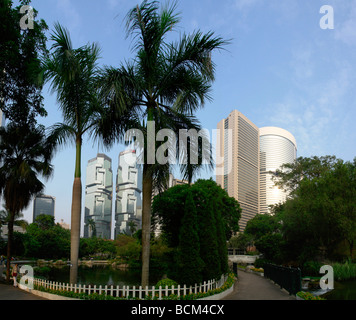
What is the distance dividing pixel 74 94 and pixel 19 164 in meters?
8.35

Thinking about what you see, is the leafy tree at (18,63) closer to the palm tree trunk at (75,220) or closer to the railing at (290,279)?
the palm tree trunk at (75,220)

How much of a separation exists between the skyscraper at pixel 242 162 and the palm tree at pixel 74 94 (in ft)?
456

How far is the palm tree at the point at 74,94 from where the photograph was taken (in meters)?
12.2

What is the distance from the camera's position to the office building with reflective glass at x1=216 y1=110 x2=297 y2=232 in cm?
16100

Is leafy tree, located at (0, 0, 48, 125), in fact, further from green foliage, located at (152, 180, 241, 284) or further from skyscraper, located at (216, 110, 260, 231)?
skyscraper, located at (216, 110, 260, 231)

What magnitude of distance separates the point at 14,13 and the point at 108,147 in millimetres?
7698

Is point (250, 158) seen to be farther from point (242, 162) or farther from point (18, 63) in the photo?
point (18, 63)

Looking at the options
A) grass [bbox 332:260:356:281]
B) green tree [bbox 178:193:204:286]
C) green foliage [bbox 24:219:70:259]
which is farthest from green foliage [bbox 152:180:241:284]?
green foliage [bbox 24:219:70:259]

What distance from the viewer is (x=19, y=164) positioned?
19.1 meters

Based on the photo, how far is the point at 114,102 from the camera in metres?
12.1

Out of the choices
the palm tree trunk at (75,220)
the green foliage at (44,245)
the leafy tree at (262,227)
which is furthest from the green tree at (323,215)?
the green foliage at (44,245)

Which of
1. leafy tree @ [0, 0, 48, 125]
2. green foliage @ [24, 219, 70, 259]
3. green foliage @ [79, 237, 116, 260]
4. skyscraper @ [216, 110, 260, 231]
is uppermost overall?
skyscraper @ [216, 110, 260, 231]
